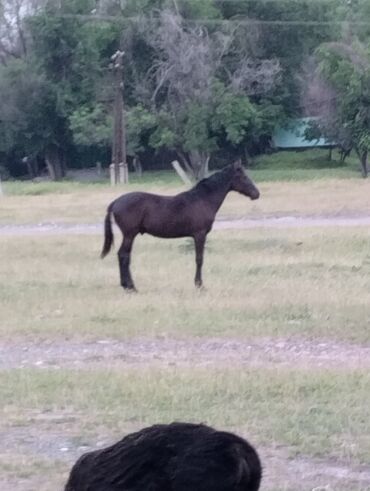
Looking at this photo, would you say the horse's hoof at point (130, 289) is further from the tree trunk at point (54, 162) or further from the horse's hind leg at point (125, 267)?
the tree trunk at point (54, 162)

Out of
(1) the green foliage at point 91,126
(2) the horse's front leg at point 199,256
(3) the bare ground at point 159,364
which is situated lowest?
(1) the green foliage at point 91,126

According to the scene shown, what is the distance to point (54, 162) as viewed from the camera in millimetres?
60375

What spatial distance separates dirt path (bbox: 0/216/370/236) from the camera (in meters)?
26.8

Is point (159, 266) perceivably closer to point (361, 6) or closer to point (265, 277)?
point (265, 277)

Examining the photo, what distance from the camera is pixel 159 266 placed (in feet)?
61.6

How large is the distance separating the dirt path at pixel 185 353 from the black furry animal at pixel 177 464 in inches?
245

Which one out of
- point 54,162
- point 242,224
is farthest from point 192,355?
point 54,162

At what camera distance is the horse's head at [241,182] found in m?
16.9

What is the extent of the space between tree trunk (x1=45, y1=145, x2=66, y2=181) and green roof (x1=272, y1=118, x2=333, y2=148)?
37.0ft

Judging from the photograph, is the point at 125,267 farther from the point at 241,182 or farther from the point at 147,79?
the point at 147,79

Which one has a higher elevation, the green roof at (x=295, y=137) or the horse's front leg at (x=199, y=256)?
the horse's front leg at (x=199, y=256)

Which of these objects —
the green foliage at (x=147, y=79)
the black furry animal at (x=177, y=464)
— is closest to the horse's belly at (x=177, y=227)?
the black furry animal at (x=177, y=464)

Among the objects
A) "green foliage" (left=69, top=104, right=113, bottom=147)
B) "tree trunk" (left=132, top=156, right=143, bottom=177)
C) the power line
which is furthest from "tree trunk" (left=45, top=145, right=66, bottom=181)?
the power line

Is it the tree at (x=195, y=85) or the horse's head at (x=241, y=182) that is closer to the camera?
the horse's head at (x=241, y=182)
